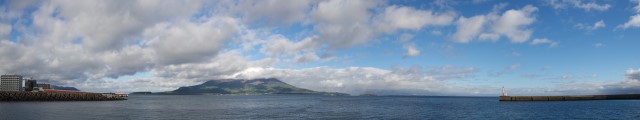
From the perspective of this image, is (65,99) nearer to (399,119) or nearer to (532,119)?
(399,119)

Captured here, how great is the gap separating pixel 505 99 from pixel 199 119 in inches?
5935

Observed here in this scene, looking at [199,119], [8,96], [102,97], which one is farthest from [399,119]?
[102,97]

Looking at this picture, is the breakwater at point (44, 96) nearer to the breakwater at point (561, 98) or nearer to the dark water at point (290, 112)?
the dark water at point (290, 112)

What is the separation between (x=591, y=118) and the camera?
234 ft

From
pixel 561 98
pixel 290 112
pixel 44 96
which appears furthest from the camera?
pixel 561 98

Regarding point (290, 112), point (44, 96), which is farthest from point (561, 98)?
point (44, 96)

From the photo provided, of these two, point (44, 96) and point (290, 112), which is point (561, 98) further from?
point (44, 96)

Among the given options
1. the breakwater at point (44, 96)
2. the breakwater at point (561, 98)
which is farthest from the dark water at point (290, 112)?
the breakwater at point (561, 98)

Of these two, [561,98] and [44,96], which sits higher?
[44,96]

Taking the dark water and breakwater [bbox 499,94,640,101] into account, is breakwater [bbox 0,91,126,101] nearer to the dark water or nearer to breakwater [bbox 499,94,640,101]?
the dark water

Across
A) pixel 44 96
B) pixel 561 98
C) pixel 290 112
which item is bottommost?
pixel 561 98

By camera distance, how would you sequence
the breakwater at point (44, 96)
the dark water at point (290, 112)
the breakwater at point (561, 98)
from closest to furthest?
the dark water at point (290, 112)
the breakwater at point (44, 96)
the breakwater at point (561, 98)

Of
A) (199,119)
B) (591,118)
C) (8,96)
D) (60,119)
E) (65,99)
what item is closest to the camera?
(60,119)

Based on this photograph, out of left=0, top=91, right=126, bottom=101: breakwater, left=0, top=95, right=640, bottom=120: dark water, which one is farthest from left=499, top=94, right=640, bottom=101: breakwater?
left=0, top=91, right=126, bottom=101: breakwater
